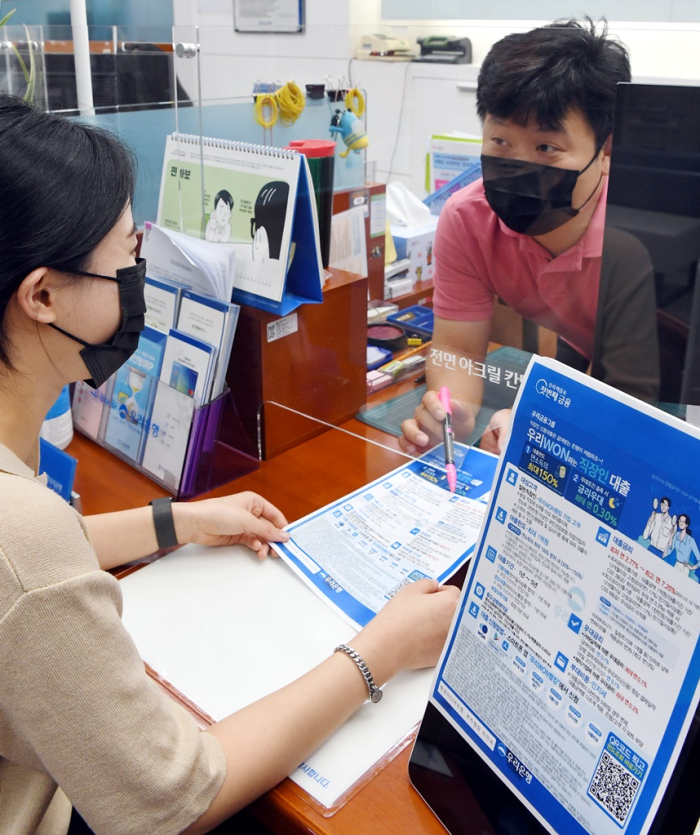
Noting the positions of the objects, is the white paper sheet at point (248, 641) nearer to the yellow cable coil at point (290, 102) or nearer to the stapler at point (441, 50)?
the yellow cable coil at point (290, 102)

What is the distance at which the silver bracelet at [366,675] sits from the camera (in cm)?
83

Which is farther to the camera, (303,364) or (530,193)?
(303,364)

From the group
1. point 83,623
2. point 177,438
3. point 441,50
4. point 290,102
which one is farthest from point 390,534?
point 441,50

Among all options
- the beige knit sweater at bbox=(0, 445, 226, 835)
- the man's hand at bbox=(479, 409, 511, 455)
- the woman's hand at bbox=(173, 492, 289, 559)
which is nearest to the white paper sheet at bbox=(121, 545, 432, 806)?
the woman's hand at bbox=(173, 492, 289, 559)

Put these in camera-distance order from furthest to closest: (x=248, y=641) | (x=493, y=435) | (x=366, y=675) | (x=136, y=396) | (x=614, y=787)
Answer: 1. (x=136, y=396)
2. (x=493, y=435)
3. (x=248, y=641)
4. (x=366, y=675)
5. (x=614, y=787)

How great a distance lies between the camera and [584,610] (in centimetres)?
58

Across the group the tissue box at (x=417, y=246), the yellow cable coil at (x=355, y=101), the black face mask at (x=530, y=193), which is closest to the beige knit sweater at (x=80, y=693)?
the black face mask at (x=530, y=193)

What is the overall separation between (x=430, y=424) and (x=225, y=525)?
429 mm

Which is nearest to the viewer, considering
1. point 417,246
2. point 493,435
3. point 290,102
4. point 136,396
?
point 493,435

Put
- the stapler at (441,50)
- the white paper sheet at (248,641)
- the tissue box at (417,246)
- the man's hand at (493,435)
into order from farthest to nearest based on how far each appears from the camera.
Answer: the tissue box at (417,246) < the stapler at (441,50) < the man's hand at (493,435) < the white paper sheet at (248,641)

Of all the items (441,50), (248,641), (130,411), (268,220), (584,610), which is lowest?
(248,641)

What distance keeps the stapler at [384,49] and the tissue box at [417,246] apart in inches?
15.3

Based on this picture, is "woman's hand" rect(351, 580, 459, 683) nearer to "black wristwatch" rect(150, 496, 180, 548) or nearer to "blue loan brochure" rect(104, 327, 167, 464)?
"black wristwatch" rect(150, 496, 180, 548)

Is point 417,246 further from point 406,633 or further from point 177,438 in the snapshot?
point 406,633
